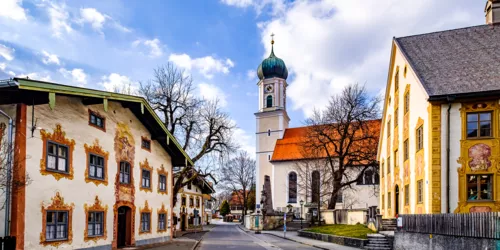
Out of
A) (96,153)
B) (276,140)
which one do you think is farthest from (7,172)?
(276,140)

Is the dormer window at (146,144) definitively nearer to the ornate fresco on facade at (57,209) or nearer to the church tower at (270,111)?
the ornate fresco on facade at (57,209)

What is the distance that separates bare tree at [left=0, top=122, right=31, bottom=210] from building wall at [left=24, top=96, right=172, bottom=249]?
677 millimetres

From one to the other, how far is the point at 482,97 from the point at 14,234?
804 inches

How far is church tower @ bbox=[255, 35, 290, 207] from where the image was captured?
71.7 metres

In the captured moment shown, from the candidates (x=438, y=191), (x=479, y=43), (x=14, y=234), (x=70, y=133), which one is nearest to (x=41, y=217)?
(x=14, y=234)

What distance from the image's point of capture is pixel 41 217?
52.0 ft

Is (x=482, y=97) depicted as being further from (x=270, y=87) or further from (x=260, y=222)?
(x=270, y=87)

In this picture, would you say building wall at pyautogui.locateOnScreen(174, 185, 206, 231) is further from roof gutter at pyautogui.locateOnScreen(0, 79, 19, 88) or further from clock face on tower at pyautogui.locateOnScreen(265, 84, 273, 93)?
roof gutter at pyautogui.locateOnScreen(0, 79, 19, 88)

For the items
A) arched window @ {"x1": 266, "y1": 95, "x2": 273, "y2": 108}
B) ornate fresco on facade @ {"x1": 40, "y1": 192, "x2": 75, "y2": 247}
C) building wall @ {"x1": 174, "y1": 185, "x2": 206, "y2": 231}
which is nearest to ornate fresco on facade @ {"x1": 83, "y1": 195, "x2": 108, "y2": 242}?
ornate fresco on facade @ {"x1": 40, "y1": 192, "x2": 75, "y2": 247}

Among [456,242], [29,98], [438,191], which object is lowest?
[456,242]

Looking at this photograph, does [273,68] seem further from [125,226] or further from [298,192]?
[125,226]

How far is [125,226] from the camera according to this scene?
2334cm

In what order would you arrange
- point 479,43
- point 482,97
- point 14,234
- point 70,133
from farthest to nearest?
point 479,43
point 482,97
point 70,133
point 14,234

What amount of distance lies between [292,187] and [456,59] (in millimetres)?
45566
